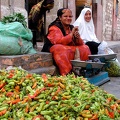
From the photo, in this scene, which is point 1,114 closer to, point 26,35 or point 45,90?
point 45,90

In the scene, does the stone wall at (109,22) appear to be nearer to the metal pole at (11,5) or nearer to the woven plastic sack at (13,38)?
the metal pole at (11,5)

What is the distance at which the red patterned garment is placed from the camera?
430 cm

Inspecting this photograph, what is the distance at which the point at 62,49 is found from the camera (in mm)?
4332

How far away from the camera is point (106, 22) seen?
13938mm

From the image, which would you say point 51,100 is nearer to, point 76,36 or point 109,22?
point 76,36

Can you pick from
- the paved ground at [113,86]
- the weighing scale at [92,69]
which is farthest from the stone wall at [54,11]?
the weighing scale at [92,69]

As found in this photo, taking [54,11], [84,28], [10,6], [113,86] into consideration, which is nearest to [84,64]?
[113,86]

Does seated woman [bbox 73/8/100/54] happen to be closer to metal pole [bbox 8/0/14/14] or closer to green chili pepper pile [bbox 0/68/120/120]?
metal pole [bbox 8/0/14/14]

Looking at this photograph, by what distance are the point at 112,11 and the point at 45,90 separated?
1380 centimetres

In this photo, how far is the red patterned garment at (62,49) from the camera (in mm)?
4301

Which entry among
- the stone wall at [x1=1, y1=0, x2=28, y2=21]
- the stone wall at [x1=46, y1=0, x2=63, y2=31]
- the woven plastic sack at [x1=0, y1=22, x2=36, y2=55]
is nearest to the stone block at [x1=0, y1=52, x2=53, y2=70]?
the woven plastic sack at [x1=0, y1=22, x2=36, y2=55]

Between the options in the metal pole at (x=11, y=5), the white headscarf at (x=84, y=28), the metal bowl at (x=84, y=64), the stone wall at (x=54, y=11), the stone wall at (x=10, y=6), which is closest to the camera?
the metal bowl at (x=84, y=64)

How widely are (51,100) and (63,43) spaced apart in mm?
2537

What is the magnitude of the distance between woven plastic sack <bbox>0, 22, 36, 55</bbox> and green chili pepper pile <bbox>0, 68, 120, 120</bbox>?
1534 mm
